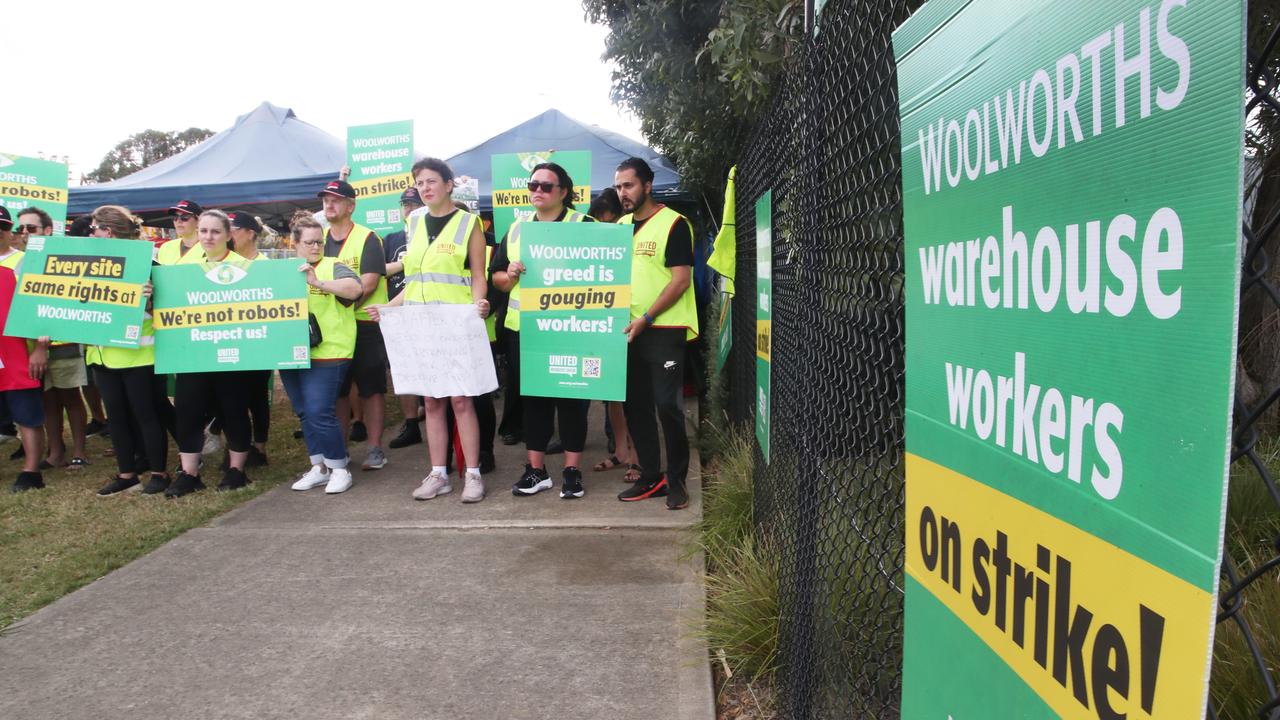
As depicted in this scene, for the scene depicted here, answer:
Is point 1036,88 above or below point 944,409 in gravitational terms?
above

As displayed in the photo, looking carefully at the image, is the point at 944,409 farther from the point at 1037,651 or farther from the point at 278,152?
the point at 278,152

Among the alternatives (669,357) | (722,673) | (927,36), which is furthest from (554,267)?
(927,36)

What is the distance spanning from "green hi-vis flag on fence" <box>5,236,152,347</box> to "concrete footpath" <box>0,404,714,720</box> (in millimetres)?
1673

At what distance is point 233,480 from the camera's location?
259 inches

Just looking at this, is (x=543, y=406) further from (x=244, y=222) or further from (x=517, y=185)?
(x=517, y=185)

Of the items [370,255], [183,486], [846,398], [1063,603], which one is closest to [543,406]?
[370,255]

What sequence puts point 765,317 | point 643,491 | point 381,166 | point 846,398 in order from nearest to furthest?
point 846,398 → point 765,317 → point 643,491 → point 381,166

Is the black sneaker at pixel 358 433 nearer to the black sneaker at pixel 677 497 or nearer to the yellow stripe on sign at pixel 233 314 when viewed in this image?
the yellow stripe on sign at pixel 233 314

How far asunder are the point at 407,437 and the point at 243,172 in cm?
620

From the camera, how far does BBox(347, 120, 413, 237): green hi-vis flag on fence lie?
8703 millimetres

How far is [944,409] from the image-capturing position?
4.24 feet

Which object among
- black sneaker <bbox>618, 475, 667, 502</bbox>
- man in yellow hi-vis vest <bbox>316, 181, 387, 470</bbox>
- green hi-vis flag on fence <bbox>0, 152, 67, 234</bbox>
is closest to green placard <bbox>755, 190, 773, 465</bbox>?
black sneaker <bbox>618, 475, 667, 502</bbox>

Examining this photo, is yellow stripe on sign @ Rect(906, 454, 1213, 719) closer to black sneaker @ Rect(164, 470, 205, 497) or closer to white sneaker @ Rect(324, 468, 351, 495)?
white sneaker @ Rect(324, 468, 351, 495)

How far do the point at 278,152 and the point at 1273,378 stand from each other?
12.2 m
